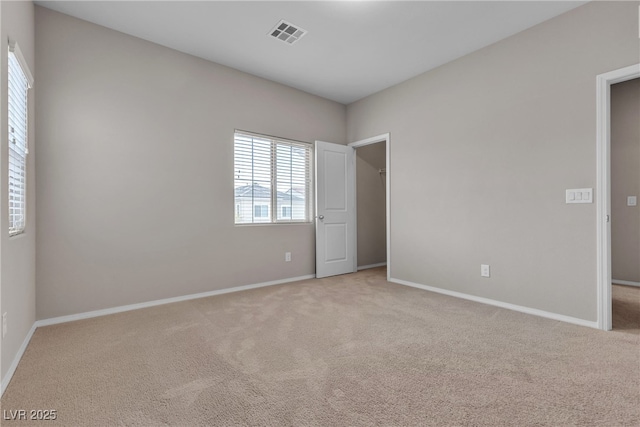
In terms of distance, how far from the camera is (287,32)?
3.00 m

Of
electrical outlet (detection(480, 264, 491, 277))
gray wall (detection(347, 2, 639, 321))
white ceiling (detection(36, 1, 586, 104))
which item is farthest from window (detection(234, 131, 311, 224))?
electrical outlet (detection(480, 264, 491, 277))

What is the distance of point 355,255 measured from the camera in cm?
500

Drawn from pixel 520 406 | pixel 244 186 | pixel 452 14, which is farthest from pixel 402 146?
pixel 520 406

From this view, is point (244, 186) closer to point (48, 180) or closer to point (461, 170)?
point (48, 180)

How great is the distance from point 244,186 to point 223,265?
105 cm

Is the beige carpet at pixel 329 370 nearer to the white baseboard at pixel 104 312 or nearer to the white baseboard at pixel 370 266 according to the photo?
the white baseboard at pixel 104 312

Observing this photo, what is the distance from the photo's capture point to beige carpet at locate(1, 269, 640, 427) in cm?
145

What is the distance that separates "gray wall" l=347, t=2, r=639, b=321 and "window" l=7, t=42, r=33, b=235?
385 cm

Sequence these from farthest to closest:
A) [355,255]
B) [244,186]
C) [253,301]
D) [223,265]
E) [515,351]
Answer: [355,255] < [244,186] < [223,265] < [253,301] < [515,351]

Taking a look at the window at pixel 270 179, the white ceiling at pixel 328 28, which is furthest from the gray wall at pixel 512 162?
the window at pixel 270 179

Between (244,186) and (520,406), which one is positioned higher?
(244,186)

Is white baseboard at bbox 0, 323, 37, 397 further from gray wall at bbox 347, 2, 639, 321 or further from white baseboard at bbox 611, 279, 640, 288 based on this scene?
white baseboard at bbox 611, 279, 640, 288

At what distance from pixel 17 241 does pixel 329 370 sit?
227cm

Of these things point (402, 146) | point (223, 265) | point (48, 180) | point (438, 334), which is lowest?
point (438, 334)
